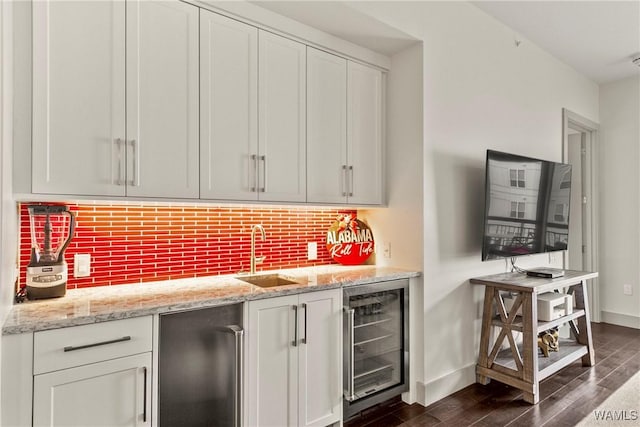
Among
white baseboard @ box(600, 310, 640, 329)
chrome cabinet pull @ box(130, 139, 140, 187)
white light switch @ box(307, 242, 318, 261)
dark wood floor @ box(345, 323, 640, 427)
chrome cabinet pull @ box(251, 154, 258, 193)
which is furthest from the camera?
white baseboard @ box(600, 310, 640, 329)

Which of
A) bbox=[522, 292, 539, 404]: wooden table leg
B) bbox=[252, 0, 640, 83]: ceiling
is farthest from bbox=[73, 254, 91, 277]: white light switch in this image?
bbox=[522, 292, 539, 404]: wooden table leg

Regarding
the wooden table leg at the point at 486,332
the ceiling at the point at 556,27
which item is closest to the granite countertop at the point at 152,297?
the wooden table leg at the point at 486,332

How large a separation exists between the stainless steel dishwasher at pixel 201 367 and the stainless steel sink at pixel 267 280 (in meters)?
0.57

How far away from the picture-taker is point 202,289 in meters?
2.05

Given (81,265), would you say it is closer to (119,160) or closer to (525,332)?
(119,160)

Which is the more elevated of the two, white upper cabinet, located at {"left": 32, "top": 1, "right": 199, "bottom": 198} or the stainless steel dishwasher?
white upper cabinet, located at {"left": 32, "top": 1, "right": 199, "bottom": 198}

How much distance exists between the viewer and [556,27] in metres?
3.36

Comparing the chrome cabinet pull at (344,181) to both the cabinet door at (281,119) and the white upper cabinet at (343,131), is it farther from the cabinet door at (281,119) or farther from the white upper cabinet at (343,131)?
the cabinet door at (281,119)

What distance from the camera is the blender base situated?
1.77m

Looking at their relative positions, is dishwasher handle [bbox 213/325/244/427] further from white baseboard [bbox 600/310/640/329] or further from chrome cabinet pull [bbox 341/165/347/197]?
white baseboard [bbox 600/310/640/329]

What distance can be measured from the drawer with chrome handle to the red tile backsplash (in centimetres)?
65

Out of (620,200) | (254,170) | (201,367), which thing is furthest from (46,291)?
(620,200)

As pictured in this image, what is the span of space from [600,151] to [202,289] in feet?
16.7

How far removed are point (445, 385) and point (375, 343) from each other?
671 mm
